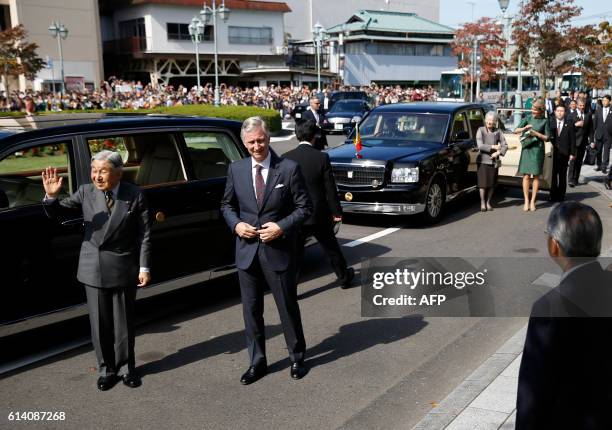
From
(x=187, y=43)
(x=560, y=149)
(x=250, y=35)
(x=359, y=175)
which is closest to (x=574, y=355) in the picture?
(x=359, y=175)

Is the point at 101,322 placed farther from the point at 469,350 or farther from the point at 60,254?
the point at 469,350

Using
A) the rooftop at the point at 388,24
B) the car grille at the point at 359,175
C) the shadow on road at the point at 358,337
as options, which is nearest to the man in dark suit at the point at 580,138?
the car grille at the point at 359,175

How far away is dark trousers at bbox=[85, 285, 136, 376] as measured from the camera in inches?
185

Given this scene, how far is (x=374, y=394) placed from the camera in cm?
467

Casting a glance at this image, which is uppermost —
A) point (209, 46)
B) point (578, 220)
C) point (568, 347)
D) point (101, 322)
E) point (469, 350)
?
point (209, 46)

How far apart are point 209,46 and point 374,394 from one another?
60117 millimetres

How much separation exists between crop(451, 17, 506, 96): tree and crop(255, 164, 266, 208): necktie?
45.3 meters

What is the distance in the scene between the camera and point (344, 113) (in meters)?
29.9

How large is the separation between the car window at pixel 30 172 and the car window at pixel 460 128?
7.18m

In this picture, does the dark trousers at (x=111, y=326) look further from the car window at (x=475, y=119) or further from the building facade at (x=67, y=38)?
the building facade at (x=67, y=38)

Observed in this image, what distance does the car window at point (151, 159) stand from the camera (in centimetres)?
612

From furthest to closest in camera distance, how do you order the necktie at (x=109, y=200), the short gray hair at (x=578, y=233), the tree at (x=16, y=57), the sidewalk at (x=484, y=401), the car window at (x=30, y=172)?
the tree at (x=16, y=57) → the car window at (x=30, y=172) → the necktie at (x=109, y=200) → the sidewalk at (x=484, y=401) → the short gray hair at (x=578, y=233)

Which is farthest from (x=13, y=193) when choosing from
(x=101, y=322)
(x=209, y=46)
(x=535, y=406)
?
(x=209, y=46)

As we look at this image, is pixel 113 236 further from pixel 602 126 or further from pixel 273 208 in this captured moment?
pixel 602 126
